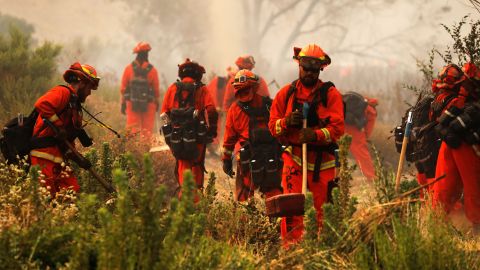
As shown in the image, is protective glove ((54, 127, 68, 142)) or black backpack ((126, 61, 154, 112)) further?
black backpack ((126, 61, 154, 112))

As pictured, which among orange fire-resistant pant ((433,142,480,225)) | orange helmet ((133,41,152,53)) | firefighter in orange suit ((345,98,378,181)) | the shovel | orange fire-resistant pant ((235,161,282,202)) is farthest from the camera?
orange helmet ((133,41,152,53))

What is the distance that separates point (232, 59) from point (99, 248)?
3730 cm

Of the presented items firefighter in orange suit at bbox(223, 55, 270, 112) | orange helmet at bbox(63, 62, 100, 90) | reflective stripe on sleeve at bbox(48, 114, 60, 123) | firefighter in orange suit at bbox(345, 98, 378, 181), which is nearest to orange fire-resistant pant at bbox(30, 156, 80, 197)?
Result: reflective stripe on sleeve at bbox(48, 114, 60, 123)

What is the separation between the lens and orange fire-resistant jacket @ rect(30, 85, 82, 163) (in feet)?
19.2

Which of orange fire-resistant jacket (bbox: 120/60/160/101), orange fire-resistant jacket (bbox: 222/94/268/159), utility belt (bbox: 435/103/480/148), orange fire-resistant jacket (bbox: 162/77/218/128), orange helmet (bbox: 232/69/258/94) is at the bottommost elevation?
utility belt (bbox: 435/103/480/148)

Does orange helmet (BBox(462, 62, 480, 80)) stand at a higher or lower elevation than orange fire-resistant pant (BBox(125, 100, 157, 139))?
lower

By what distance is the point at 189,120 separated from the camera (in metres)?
8.39

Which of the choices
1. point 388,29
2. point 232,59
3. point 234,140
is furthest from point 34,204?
point 388,29

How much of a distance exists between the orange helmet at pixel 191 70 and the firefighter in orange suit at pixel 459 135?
10.1ft

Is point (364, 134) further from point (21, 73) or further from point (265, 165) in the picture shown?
point (21, 73)

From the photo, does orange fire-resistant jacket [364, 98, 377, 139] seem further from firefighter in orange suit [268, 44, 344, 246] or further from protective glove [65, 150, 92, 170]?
protective glove [65, 150, 92, 170]

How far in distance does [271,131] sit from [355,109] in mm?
6051

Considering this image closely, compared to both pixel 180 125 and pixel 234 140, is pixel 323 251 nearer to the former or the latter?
pixel 234 140

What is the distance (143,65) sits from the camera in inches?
513
